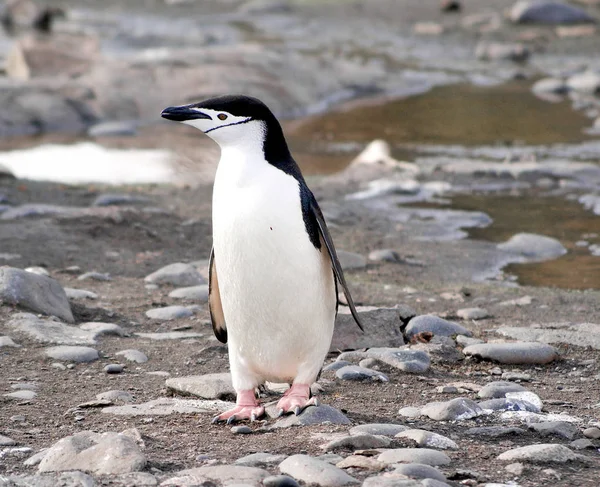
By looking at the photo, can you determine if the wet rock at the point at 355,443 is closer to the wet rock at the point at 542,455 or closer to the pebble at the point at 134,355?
the wet rock at the point at 542,455

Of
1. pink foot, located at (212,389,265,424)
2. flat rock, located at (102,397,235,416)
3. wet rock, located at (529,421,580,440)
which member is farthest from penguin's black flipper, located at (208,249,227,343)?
wet rock, located at (529,421,580,440)

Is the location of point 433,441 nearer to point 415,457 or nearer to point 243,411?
point 415,457

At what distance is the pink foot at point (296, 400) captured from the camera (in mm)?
3875

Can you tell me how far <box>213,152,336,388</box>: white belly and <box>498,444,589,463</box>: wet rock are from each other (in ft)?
3.15

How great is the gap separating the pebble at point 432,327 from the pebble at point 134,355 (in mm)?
1232

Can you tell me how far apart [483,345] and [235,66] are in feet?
34.1

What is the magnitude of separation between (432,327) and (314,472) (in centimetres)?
222

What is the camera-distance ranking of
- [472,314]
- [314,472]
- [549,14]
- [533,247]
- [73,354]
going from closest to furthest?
1. [314,472]
2. [73,354]
3. [472,314]
4. [533,247]
5. [549,14]

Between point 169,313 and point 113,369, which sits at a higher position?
point 113,369

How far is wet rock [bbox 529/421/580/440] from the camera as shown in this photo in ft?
12.2

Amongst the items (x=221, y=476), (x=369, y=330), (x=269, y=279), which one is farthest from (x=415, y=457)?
(x=369, y=330)

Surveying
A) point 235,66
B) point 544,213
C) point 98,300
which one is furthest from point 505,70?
point 98,300

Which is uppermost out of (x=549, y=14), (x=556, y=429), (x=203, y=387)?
(x=556, y=429)

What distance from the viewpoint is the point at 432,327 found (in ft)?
17.2
